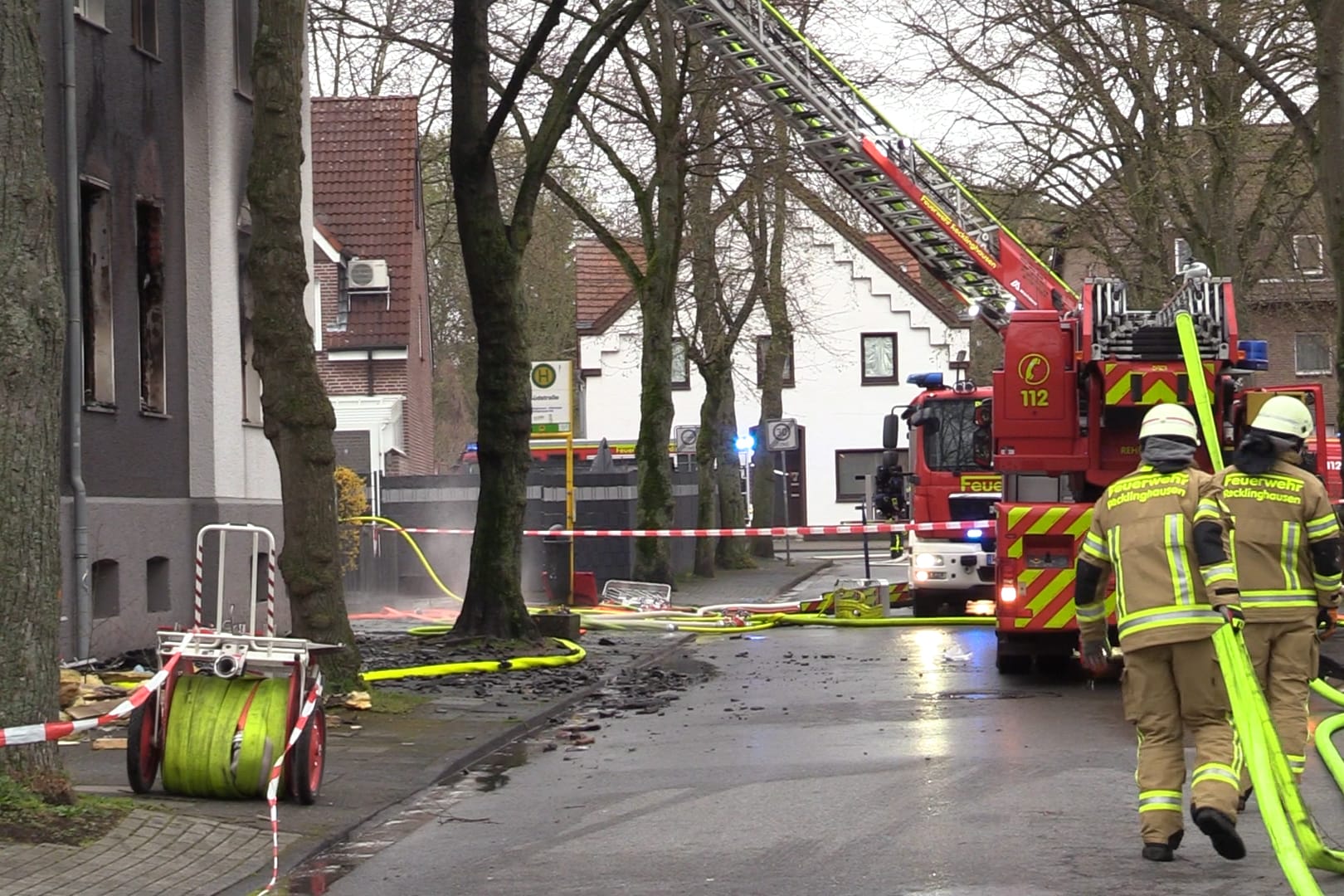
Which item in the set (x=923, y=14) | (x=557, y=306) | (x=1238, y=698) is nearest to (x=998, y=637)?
(x=1238, y=698)

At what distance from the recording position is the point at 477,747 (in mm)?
12648

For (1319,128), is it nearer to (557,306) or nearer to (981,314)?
(981,314)

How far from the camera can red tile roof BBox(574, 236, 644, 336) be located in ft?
205

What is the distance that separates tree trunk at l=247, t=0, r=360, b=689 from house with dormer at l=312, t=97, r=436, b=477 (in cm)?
2451

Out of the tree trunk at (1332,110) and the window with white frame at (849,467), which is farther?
the window with white frame at (849,467)

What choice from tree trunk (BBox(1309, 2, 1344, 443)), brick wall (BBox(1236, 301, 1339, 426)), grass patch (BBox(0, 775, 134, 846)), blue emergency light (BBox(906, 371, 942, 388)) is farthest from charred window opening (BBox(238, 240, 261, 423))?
brick wall (BBox(1236, 301, 1339, 426))

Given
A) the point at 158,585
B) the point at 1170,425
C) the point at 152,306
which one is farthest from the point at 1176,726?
the point at 152,306

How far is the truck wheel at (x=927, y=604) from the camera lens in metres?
24.1

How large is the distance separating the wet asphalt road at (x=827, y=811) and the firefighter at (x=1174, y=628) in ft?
0.85

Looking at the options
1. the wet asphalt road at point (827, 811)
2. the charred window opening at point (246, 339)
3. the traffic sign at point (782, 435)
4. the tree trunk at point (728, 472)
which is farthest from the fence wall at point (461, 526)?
the wet asphalt road at point (827, 811)

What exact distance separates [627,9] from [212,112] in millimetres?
4394

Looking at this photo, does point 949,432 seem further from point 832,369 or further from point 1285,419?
point 832,369

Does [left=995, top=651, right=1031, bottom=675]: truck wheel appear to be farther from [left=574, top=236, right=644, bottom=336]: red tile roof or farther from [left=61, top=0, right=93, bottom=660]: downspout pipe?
[left=574, top=236, right=644, bottom=336]: red tile roof

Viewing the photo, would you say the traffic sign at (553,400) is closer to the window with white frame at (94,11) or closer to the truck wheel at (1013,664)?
the window with white frame at (94,11)
